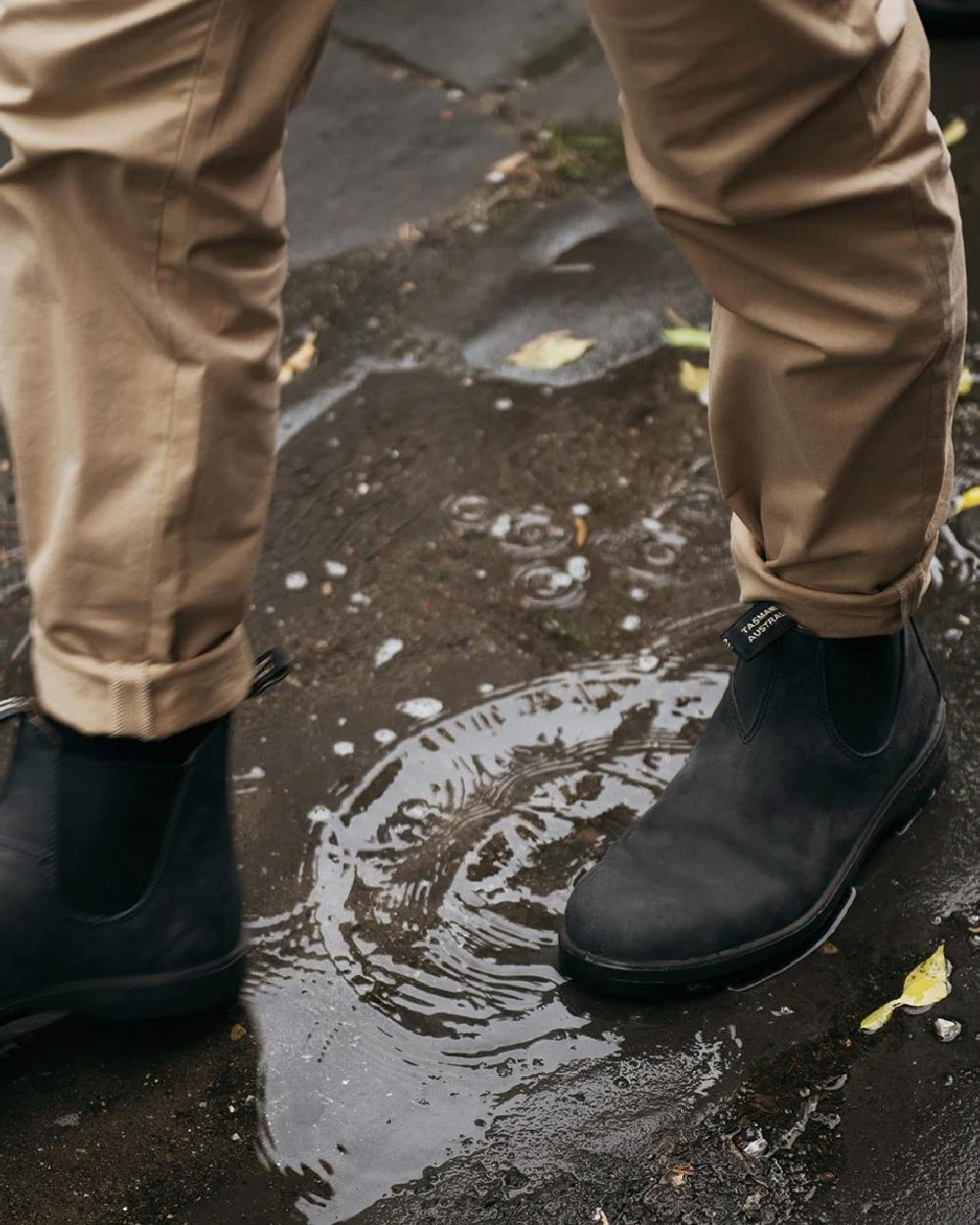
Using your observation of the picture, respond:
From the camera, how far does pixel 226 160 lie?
3.72 feet

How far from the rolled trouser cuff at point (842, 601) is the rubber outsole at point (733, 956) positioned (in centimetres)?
22

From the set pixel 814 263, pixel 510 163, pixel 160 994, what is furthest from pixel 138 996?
pixel 510 163

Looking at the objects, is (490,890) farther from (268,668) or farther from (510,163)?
(510,163)

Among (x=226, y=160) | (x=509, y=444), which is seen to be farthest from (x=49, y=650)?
(x=509, y=444)

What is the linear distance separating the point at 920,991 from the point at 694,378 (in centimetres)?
122

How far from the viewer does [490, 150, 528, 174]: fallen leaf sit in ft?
10.1

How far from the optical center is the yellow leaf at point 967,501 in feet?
6.79

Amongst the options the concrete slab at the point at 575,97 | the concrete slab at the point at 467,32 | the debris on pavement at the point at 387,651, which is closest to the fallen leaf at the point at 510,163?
the concrete slab at the point at 575,97

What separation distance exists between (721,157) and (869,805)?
709mm

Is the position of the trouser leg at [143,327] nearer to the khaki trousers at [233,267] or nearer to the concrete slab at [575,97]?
the khaki trousers at [233,267]

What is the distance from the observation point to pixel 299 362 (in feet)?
8.24

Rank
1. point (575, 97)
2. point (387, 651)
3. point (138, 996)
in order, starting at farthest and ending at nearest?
point (575, 97), point (387, 651), point (138, 996)

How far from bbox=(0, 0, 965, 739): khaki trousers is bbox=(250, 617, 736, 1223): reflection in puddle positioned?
14.8 inches

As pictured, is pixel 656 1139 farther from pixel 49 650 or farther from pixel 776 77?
pixel 776 77
